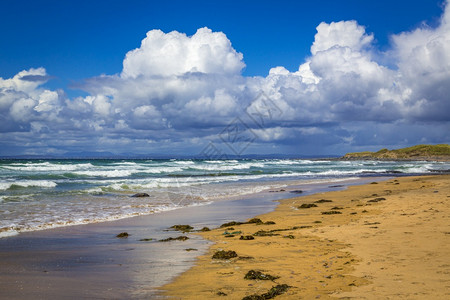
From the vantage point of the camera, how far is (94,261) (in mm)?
6562

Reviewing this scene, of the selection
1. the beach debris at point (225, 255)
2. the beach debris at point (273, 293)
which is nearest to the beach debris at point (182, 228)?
the beach debris at point (225, 255)

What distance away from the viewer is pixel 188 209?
14875 millimetres

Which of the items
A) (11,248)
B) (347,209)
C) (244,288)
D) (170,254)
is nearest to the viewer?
(244,288)

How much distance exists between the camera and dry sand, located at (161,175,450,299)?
4.61 meters

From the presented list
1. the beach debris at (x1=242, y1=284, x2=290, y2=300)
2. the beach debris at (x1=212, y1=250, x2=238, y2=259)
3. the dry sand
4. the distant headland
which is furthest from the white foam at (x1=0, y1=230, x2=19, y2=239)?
the distant headland

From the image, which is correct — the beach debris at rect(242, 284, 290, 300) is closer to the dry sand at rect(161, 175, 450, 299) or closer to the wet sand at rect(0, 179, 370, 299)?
the dry sand at rect(161, 175, 450, 299)

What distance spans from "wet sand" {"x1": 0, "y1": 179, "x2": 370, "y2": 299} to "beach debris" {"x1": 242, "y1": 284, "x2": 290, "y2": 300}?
4.05 feet

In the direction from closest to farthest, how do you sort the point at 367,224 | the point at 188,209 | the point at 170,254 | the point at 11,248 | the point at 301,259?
the point at 301,259 < the point at 170,254 < the point at 11,248 < the point at 367,224 < the point at 188,209

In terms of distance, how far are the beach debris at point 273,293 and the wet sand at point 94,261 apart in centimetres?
123

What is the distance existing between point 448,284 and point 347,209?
8.97 m

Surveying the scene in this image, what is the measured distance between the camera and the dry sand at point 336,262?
15.1 ft

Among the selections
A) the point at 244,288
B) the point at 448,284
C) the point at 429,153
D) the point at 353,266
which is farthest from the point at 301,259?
the point at 429,153

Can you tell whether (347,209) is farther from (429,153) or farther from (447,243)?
(429,153)

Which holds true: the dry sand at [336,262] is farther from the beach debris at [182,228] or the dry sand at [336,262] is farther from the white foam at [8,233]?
the white foam at [8,233]
